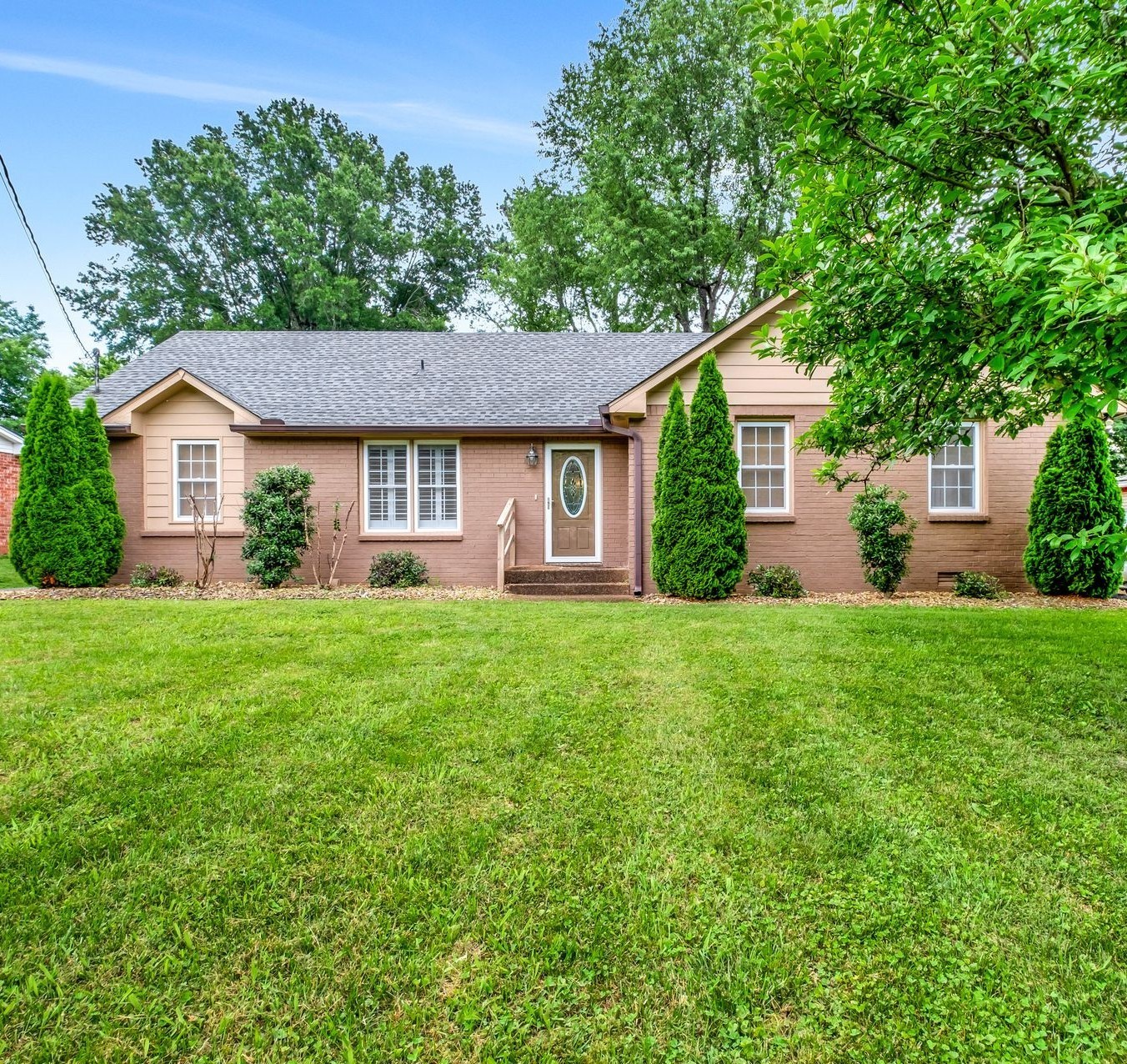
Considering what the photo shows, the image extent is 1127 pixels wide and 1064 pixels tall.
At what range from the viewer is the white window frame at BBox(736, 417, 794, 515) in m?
9.25

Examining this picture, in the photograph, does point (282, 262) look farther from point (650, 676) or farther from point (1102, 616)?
point (1102, 616)

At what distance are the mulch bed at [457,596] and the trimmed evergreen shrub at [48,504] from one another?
1.01 feet

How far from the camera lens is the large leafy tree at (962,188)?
2828 millimetres

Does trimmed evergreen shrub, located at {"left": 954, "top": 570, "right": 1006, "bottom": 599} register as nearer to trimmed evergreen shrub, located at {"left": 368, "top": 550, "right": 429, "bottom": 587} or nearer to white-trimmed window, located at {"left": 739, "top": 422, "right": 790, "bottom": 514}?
white-trimmed window, located at {"left": 739, "top": 422, "right": 790, "bottom": 514}

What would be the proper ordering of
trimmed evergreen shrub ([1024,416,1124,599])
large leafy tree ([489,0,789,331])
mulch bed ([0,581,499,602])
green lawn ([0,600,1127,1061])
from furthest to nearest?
large leafy tree ([489,0,789,331]) < trimmed evergreen shrub ([1024,416,1124,599]) < mulch bed ([0,581,499,602]) < green lawn ([0,600,1127,1061])

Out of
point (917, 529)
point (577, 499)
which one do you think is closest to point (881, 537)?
point (917, 529)

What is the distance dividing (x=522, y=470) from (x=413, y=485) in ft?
6.29

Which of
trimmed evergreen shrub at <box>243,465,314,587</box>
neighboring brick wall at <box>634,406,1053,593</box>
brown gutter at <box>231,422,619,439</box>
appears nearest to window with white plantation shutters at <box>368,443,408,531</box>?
brown gutter at <box>231,422,619,439</box>

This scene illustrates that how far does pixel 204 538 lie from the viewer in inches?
376

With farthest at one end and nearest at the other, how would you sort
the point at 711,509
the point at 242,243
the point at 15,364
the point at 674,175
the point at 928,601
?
the point at 242,243 < the point at 15,364 < the point at 674,175 < the point at 711,509 < the point at 928,601

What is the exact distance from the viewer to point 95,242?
22844mm

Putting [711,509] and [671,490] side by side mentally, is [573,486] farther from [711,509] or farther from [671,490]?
[711,509]

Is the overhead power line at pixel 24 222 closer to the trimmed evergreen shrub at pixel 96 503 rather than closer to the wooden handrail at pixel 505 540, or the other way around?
the trimmed evergreen shrub at pixel 96 503

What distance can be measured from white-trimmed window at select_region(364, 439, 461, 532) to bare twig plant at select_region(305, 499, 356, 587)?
0.44 meters
